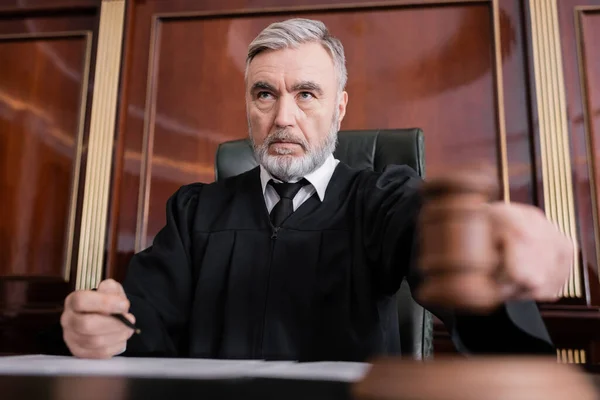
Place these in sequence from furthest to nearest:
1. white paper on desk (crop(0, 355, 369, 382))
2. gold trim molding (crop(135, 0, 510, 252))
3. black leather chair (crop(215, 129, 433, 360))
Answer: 1. gold trim molding (crop(135, 0, 510, 252))
2. black leather chair (crop(215, 129, 433, 360))
3. white paper on desk (crop(0, 355, 369, 382))

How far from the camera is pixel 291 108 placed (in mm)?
1420

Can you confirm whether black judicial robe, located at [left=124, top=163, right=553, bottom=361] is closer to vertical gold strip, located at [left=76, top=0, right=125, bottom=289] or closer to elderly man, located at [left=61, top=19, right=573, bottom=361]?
elderly man, located at [left=61, top=19, right=573, bottom=361]

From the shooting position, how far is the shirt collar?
1406 mm

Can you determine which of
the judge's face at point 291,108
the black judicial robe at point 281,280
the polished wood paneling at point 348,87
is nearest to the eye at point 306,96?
the judge's face at point 291,108

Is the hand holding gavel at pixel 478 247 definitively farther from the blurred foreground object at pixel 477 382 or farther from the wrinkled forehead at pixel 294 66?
the wrinkled forehead at pixel 294 66

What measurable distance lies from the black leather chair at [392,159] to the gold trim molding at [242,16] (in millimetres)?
818

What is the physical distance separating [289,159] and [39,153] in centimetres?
165

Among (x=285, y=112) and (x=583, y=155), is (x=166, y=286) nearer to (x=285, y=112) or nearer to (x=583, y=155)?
(x=285, y=112)

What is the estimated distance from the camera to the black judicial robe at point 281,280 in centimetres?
123

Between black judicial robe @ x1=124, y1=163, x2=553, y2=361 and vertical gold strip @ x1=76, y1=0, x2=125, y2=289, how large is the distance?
1013 mm

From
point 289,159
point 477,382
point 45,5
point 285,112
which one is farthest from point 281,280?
point 45,5

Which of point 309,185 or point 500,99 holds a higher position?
point 500,99

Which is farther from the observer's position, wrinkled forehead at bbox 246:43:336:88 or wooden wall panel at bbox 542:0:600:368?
wooden wall panel at bbox 542:0:600:368

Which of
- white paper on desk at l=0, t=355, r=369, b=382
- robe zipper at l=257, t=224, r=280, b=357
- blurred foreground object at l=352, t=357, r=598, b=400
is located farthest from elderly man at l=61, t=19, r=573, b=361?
blurred foreground object at l=352, t=357, r=598, b=400
